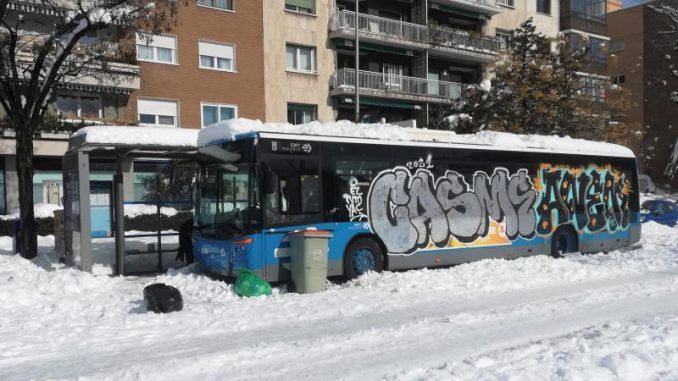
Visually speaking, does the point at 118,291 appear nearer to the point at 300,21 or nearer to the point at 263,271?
the point at 263,271

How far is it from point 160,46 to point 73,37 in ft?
41.1

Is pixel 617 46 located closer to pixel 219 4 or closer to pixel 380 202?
pixel 219 4

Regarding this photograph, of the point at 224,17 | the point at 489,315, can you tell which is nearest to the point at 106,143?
the point at 489,315

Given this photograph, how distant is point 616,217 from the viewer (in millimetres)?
16047

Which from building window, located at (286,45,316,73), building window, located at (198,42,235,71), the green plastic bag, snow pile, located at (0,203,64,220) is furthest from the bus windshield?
building window, located at (286,45,316,73)

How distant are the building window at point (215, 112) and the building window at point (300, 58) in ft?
12.5

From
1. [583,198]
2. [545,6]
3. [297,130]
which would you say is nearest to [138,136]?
[297,130]

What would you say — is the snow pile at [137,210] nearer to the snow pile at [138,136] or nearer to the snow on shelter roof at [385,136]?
the snow pile at [138,136]

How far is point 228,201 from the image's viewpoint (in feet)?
34.6

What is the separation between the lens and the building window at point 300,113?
2947 centimetres

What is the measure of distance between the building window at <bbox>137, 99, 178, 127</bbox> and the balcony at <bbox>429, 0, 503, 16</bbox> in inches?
644

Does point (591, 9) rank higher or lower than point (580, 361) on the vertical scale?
higher

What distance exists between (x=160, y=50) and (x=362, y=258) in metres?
18.2

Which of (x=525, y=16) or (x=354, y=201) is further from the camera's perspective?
(x=525, y=16)
